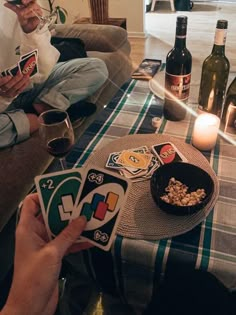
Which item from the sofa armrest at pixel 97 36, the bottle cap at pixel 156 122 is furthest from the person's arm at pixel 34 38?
the bottle cap at pixel 156 122

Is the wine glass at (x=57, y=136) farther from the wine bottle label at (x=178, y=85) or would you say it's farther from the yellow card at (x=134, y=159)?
the wine bottle label at (x=178, y=85)

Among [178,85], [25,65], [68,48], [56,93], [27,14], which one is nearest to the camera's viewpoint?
[178,85]

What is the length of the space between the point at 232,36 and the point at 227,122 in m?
3.34

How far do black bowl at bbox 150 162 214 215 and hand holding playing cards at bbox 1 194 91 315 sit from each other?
0.22m

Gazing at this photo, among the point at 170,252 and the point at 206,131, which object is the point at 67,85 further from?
the point at 170,252

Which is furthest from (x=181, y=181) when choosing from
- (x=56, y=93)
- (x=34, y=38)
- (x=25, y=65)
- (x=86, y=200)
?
(x=34, y=38)

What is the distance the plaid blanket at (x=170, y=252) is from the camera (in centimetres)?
69

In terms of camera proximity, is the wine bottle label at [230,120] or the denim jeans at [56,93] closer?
the wine bottle label at [230,120]

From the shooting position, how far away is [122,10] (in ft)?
12.5

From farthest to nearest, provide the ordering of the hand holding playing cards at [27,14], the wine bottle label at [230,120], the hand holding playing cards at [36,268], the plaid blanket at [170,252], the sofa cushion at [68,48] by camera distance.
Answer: the sofa cushion at [68,48]
the hand holding playing cards at [27,14]
the wine bottle label at [230,120]
the plaid blanket at [170,252]
the hand holding playing cards at [36,268]

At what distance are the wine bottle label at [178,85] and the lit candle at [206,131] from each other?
15 centimetres

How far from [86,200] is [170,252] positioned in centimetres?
24

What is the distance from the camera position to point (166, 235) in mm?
710

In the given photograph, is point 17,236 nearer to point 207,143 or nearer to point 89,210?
point 89,210
